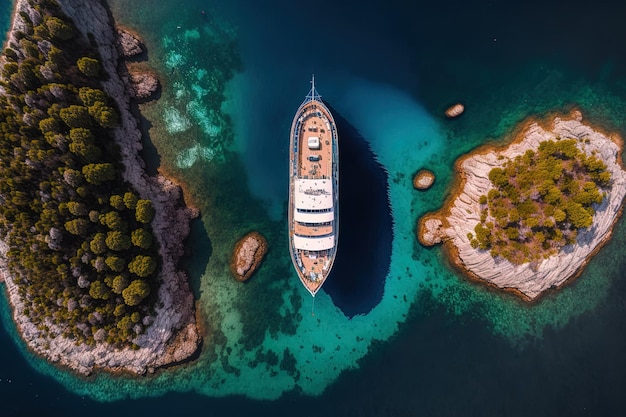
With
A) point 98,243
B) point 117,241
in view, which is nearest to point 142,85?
point 117,241

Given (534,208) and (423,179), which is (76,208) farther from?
(534,208)

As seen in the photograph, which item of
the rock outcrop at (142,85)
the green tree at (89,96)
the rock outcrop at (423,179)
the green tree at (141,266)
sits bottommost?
the green tree at (141,266)

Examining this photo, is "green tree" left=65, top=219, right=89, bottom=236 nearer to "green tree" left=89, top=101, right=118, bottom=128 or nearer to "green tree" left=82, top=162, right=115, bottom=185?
"green tree" left=82, top=162, right=115, bottom=185

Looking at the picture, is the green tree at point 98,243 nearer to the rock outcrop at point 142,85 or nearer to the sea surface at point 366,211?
the sea surface at point 366,211

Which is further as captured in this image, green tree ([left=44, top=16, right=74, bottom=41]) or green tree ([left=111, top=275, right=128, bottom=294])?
green tree ([left=111, top=275, right=128, bottom=294])

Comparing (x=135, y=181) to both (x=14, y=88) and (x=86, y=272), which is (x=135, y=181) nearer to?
(x=86, y=272)

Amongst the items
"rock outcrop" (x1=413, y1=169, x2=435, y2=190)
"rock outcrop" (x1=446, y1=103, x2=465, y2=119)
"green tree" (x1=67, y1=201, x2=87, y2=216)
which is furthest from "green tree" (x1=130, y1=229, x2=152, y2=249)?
"rock outcrop" (x1=446, y1=103, x2=465, y2=119)

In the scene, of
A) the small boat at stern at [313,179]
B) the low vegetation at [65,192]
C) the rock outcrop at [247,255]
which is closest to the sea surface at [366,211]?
the rock outcrop at [247,255]
